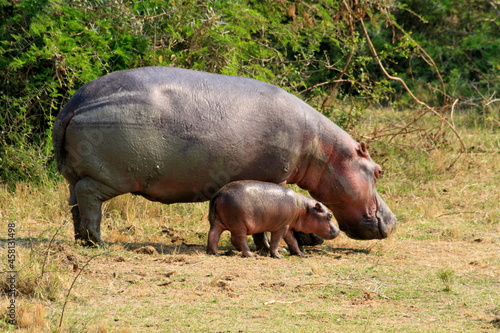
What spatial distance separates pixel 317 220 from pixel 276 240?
16.3 inches

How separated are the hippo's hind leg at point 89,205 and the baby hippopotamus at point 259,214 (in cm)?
88

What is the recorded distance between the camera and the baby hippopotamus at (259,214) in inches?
259

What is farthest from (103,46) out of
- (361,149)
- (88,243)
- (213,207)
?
(361,149)

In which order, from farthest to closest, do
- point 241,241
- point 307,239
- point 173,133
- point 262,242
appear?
1. point 307,239
2. point 262,242
3. point 241,241
4. point 173,133

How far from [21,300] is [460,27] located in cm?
1164

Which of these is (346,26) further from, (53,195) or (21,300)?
(21,300)

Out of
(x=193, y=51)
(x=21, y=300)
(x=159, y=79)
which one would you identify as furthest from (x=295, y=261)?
(x=193, y=51)

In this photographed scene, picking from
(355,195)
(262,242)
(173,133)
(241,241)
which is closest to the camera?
(173,133)

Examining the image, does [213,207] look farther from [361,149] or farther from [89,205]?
[361,149]

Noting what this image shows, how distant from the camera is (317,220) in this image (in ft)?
23.1

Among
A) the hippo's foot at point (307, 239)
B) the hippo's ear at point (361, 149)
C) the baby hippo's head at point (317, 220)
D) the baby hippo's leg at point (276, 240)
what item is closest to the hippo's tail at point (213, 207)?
the baby hippo's leg at point (276, 240)

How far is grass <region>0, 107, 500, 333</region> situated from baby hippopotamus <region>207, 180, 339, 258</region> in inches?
10.6

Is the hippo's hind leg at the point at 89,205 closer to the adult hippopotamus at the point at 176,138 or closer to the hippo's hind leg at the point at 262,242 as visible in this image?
the adult hippopotamus at the point at 176,138

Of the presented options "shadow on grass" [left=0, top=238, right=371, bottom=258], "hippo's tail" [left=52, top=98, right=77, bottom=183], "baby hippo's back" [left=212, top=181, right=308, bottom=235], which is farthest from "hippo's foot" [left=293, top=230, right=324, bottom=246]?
"hippo's tail" [left=52, top=98, right=77, bottom=183]
